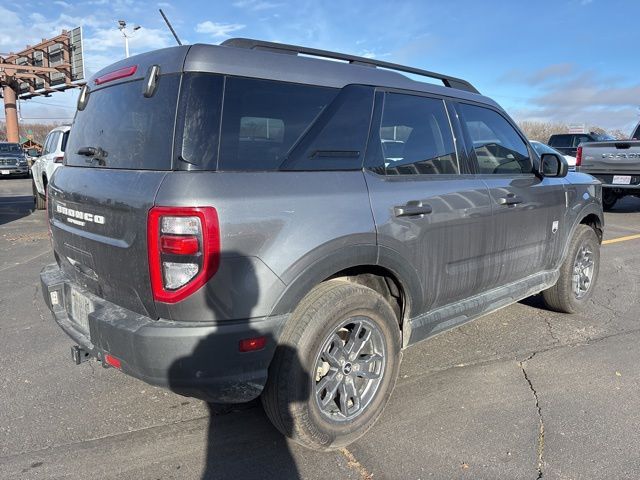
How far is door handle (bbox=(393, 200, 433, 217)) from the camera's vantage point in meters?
2.78

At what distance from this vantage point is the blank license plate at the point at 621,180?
10461 millimetres

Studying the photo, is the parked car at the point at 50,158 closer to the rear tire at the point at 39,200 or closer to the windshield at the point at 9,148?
the rear tire at the point at 39,200

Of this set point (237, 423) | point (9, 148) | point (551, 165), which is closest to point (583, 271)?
point (551, 165)

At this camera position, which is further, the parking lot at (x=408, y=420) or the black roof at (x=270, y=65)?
the parking lot at (x=408, y=420)

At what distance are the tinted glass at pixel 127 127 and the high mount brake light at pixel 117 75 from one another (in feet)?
0.16

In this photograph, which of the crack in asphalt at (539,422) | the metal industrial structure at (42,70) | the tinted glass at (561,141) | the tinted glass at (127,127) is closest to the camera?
the tinted glass at (127,127)

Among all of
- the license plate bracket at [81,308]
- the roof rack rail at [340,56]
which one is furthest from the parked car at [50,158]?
the roof rack rail at [340,56]

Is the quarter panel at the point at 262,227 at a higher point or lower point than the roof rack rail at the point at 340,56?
lower

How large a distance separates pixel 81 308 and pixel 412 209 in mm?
1908

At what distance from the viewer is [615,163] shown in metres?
10.7

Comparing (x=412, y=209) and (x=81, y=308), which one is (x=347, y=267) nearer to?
(x=412, y=209)

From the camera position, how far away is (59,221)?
295cm

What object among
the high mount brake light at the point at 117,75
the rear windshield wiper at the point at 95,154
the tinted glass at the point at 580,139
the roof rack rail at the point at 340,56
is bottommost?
the rear windshield wiper at the point at 95,154

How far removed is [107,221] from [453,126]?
2.24m
